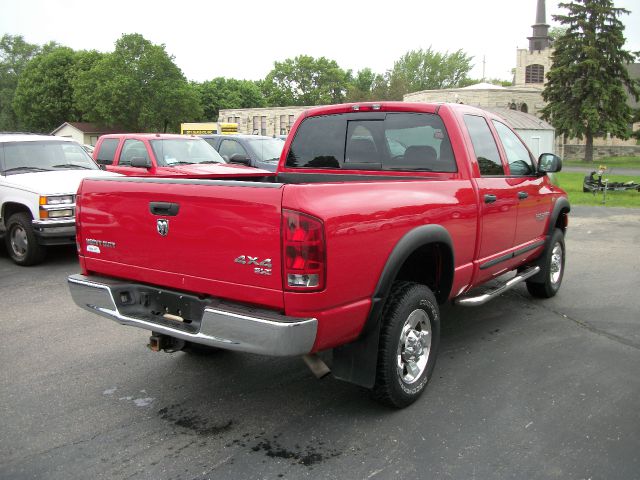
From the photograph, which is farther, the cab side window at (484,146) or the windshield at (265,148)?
the windshield at (265,148)

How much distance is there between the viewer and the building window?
8088 centimetres

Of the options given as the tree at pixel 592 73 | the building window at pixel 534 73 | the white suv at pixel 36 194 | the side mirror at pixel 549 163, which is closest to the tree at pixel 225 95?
the building window at pixel 534 73

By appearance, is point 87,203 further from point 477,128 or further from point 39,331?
point 477,128

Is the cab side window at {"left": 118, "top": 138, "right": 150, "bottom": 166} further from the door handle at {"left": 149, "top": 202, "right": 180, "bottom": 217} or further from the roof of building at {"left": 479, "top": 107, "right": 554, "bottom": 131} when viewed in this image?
the roof of building at {"left": 479, "top": 107, "right": 554, "bottom": 131}

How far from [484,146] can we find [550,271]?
2.17 meters

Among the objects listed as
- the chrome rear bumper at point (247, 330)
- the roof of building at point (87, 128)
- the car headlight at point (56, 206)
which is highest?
the roof of building at point (87, 128)

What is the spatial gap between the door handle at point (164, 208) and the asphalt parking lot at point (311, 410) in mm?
1318

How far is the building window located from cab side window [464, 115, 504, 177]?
8299cm

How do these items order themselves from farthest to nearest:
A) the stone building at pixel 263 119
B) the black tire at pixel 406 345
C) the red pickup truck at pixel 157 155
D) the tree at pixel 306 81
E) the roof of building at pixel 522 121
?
the tree at pixel 306 81 < the stone building at pixel 263 119 < the roof of building at pixel 522 121 < the red pickup truck at pixel 157 155 < the black tire at pixel 406 345

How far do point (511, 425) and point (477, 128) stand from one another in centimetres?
248

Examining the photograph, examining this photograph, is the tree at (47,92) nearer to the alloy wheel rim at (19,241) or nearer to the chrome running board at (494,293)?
the alloy wheel rim at (19,241)

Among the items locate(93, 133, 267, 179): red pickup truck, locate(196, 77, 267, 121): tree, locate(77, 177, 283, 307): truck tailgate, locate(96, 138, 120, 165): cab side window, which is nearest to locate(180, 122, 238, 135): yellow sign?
locate(96, 138, 120, 165): cab side window

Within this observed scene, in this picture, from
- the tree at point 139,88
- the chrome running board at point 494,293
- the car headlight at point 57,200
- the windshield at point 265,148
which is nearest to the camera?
the chrome running board at point 494,293

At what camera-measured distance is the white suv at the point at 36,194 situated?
26.8 ft
